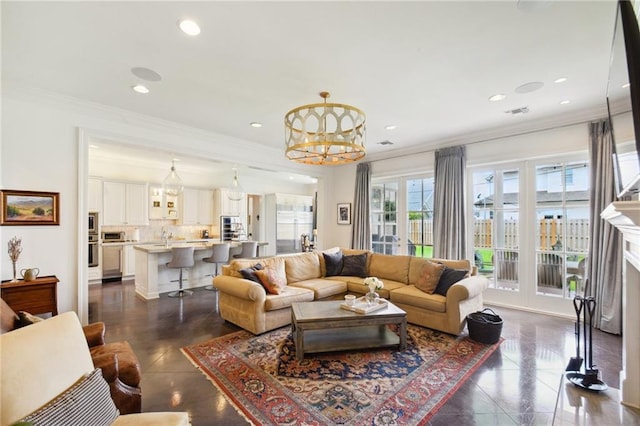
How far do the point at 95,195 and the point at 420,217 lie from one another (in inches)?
280

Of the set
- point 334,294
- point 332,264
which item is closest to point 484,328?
point 334,294

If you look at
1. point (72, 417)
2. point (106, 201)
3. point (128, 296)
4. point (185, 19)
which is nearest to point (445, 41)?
point (185, 19)

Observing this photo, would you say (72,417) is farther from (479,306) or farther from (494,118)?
(494,118)

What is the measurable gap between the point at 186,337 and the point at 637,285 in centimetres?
433

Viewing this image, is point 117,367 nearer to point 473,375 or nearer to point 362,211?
point 473,375

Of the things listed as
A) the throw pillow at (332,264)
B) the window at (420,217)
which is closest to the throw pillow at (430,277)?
the throw pillow at (332,264)

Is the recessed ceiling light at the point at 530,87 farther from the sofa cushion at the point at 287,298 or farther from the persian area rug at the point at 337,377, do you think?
the sofa cushion at the point at 287,298

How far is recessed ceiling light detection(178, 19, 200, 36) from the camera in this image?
2186mm

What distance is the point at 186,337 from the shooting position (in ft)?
11.6

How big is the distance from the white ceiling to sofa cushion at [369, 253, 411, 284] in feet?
7.53

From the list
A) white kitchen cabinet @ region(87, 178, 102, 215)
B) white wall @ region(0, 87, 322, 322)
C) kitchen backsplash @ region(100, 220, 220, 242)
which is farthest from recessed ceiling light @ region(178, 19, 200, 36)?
kitchen backsplash @ region(100, 220, 220, 242)

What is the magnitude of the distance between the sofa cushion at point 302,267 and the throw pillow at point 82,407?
3.18 metres

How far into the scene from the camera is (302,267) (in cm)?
482

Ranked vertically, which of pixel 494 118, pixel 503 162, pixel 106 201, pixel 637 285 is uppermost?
pixel 494 118
